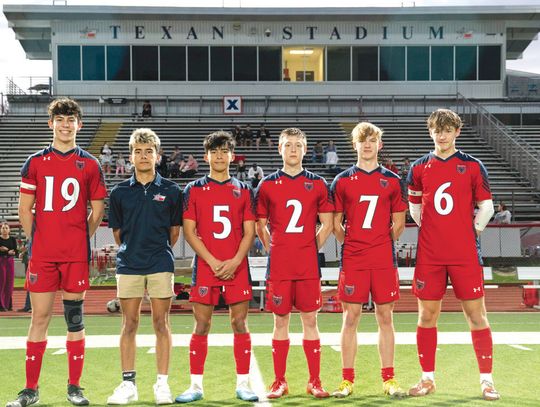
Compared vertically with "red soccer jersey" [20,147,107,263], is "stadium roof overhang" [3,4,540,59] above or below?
above

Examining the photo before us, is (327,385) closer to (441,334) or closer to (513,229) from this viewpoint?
(441,334)

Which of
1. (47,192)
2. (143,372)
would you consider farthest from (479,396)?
(47,192)

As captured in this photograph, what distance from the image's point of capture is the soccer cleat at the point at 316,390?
5.96 m

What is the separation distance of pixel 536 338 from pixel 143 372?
193 inches

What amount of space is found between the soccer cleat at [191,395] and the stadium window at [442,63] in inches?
1108

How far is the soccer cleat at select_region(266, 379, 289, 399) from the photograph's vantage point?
6.00 meters

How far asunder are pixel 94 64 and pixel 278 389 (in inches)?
1096

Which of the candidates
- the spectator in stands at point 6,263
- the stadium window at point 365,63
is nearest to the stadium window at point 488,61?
the stadium window at point 365,63

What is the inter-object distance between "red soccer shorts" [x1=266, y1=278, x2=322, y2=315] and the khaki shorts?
2.65 ft

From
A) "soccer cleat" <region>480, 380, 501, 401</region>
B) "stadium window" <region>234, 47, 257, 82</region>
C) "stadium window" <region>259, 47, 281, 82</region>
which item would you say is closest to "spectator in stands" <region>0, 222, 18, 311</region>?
"soccer cleat" <region>480, 380, 501, 401</region>

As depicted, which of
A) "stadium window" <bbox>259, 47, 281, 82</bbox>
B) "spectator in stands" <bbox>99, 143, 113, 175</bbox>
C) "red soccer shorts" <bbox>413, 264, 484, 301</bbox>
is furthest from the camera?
"stadium window" <bbox>259, 47, 281, 82</bbox>

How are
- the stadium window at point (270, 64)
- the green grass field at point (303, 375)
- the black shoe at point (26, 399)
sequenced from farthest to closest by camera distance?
the stadium window at point (270, 64)
the green grass field at point (303, 375)
the black shoe at point (26, 399)

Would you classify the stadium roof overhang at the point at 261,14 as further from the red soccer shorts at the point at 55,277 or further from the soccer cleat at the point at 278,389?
the soccer cleat at the point at 278,389

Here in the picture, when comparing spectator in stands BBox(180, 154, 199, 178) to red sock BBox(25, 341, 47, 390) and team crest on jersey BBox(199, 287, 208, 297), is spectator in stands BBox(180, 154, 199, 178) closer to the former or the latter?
team crest on jersey BBox(199, 287, 208, 297)
